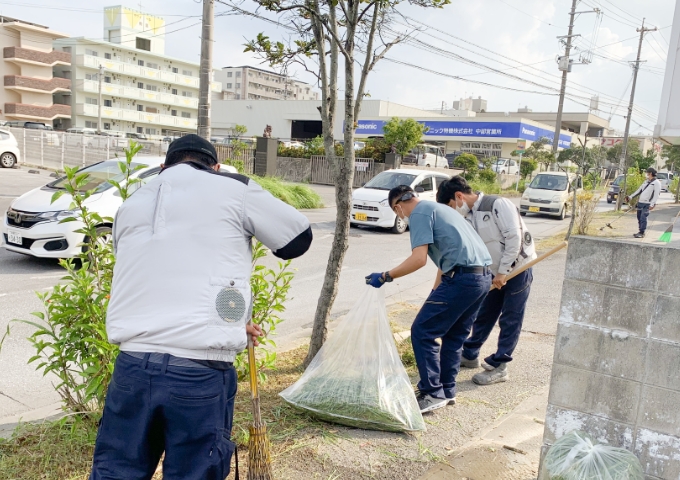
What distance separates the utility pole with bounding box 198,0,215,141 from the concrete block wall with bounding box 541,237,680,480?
8276 millimetres

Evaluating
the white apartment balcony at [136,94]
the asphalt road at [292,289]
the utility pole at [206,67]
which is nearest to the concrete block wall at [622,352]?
the asphalt road at [292,289]

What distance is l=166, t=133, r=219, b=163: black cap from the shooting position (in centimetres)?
221

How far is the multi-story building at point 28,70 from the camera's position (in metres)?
43.6

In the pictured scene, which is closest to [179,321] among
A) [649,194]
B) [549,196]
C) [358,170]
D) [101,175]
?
[101,175]

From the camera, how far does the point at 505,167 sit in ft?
119

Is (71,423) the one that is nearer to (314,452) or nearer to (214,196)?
(314,452)

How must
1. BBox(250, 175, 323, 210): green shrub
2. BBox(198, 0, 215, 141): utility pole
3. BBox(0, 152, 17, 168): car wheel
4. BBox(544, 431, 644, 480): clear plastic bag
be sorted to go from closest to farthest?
BBox(544, 431, 644, 480): clear plastic bag → BBox(198, 0, 215, 141): utility pole → BBox(250, 175, 323, 210): green shrub → BBox(0, 152, 17, 168): car wheel

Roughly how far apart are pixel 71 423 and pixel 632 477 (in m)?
2.85

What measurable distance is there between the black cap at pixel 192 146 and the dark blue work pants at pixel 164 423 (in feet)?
2.69

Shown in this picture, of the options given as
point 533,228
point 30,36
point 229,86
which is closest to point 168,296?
point 533,228

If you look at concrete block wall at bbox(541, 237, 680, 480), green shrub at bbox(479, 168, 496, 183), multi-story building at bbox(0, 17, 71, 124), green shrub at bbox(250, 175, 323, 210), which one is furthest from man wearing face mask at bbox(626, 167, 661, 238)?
multi-story building at bbox(0, 17, 71, 124)

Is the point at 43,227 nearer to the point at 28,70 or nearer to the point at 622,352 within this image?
the point at 622,352

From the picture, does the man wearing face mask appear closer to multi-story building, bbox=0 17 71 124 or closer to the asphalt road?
the asphalt road

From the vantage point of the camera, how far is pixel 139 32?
54188mm
